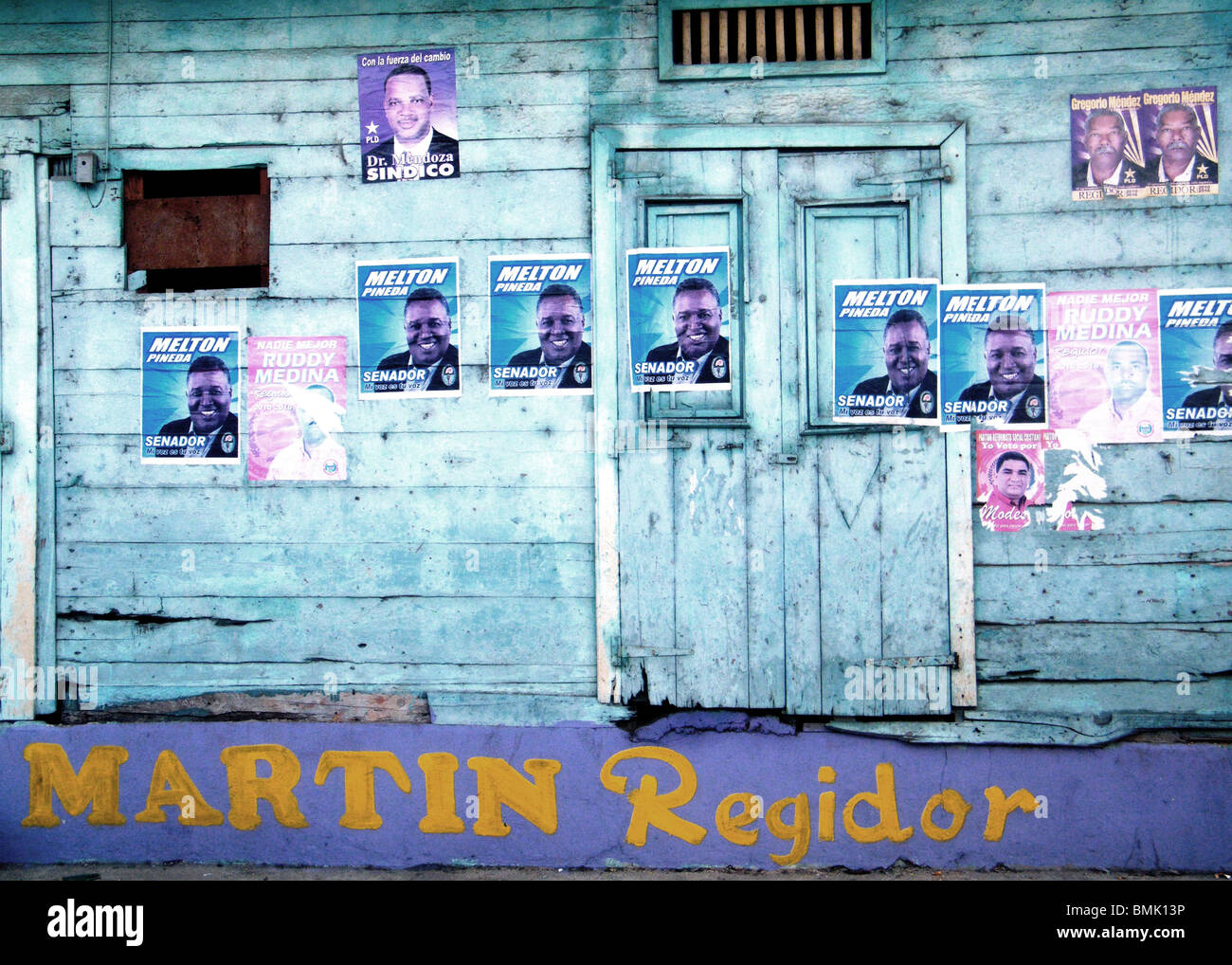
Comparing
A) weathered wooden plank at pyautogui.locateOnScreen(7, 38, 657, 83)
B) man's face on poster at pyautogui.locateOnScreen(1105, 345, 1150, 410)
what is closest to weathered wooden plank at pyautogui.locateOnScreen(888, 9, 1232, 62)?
weathered wooden plank at pyautogui.locateOnScreen(7, 38, 657, 83)

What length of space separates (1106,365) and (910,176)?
123cm

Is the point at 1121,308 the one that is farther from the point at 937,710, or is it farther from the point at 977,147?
the point at 937,710

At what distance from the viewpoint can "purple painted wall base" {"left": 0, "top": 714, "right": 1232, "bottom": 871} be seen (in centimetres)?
405

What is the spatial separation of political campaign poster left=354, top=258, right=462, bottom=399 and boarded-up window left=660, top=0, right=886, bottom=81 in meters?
1.44

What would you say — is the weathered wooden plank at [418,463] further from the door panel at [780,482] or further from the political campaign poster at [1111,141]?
the political campaign poster at [1111,141]

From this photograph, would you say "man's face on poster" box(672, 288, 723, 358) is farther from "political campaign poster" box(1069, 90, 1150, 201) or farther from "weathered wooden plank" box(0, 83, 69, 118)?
"weathered wooden plank" box(0, 83, 69, 118)

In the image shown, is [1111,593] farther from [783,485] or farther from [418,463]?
[418,463]

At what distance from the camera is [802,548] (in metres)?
4.17

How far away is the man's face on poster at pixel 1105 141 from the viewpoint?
4156mm

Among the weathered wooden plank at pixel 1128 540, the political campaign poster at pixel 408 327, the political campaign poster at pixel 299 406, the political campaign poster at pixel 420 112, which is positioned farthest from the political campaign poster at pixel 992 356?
the political campaign poster at pixel 299 406

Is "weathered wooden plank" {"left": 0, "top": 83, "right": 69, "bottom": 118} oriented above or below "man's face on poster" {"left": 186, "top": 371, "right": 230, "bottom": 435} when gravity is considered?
above

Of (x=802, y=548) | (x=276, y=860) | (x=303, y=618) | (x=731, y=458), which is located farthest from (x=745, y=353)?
(x=276, y=860)

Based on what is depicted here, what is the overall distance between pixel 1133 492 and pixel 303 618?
3854 millimetres

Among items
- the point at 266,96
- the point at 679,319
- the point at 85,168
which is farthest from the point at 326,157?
the point at 679,319
